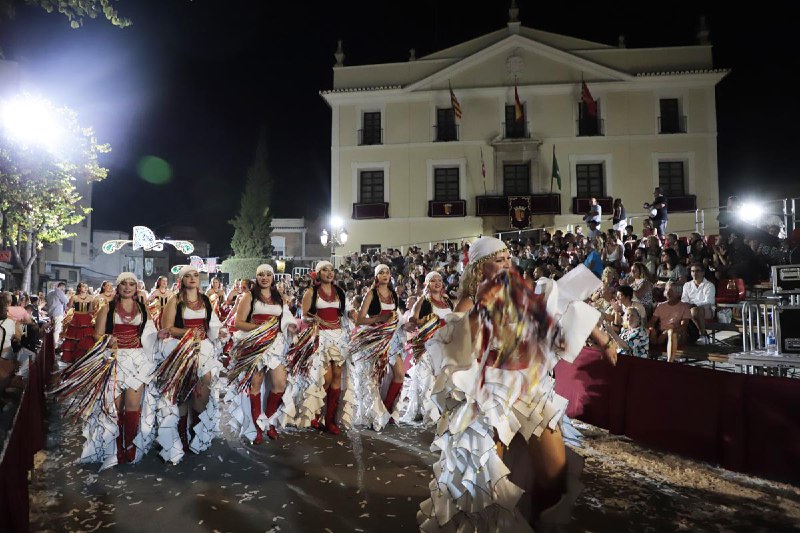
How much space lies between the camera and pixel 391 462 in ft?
18.9

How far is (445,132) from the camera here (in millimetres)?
30031

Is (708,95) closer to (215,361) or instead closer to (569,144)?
(569,144)

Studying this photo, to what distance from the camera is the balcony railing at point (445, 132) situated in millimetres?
29828

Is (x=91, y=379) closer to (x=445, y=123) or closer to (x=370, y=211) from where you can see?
(x=370, y=211)

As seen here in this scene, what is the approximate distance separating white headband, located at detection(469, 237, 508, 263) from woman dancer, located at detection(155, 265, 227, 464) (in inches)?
146

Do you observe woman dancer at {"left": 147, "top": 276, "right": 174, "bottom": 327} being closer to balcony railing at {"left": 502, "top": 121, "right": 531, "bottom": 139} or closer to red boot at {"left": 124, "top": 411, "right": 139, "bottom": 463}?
red boot at {"left": 124, "top": 411, "right": 139, "bottom": 463}

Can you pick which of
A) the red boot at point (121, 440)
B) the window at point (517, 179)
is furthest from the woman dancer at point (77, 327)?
the window at point (517, 179)

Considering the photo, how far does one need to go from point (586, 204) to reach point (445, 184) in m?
7.12

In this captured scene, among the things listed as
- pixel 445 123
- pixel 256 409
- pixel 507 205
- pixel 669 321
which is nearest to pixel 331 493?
pixel 256 409

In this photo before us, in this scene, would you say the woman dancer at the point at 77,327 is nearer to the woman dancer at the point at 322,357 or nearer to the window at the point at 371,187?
the woman dancer at the point at 322,357

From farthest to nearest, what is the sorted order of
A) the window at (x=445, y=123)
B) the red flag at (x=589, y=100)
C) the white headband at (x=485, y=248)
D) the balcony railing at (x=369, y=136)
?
the balcony railing at (x=369, y=136), the window at (x=445, y=123), the red flag at (x=589, y=100), the white headband at (x=485, y=248)

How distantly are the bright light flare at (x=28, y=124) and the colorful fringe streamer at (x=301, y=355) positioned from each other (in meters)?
13.0

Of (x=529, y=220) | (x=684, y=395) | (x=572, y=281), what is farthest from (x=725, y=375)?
(x=529, y=220)

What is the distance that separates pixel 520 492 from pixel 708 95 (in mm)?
30005
